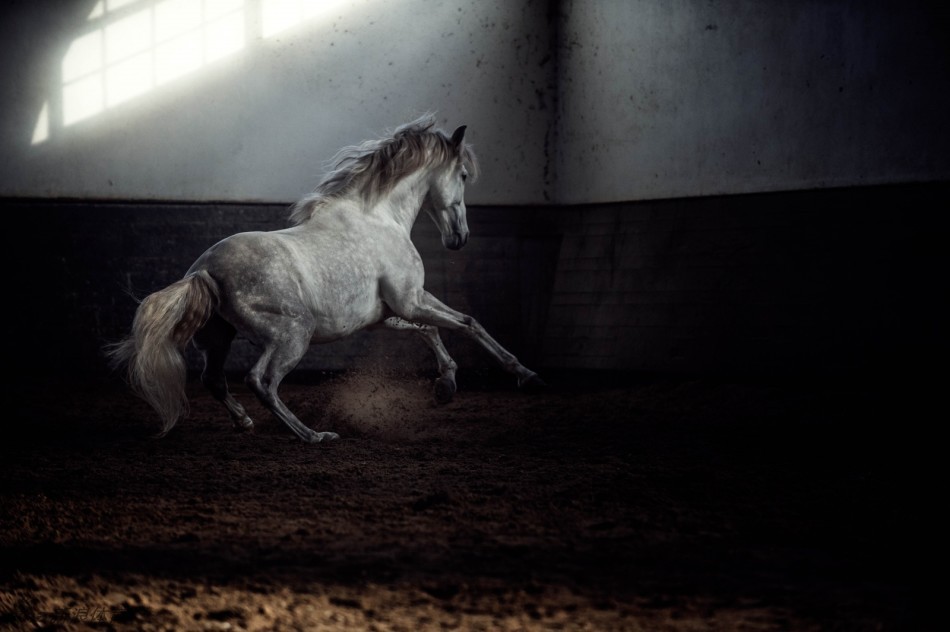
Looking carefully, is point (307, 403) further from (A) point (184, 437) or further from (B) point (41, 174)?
(B) point (41, 174)

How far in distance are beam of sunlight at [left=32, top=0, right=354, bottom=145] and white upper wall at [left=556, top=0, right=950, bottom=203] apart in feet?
10.5

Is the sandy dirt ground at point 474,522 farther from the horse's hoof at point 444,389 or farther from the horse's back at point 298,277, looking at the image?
the horse's back at point 298,277

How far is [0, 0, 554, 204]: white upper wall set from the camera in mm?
7879

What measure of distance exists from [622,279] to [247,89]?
381 centimetres

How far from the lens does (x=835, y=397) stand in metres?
5.82

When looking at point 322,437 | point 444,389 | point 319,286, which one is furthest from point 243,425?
point 444,389

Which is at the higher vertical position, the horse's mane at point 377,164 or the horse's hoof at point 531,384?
the horse's mane at point 377,164

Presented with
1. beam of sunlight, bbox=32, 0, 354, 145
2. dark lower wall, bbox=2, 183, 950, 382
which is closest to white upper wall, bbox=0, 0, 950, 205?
beam of sunlight, bbox=32, 0, 354, 145

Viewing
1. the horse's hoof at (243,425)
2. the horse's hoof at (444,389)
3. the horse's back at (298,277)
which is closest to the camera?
the horse's back at (298,277)

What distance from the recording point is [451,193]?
19.5ft

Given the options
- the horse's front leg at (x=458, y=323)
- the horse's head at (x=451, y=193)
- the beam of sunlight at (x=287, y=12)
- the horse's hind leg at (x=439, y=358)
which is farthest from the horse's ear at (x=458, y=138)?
the beam of sunlight at (x=287, y=12)

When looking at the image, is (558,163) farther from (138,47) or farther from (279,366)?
(279,366)

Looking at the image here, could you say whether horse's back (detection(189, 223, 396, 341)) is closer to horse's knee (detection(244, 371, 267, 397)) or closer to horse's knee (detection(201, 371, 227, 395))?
horse's knee (detection(244, 371, 267, 397))

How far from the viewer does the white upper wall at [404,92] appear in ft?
23.5
